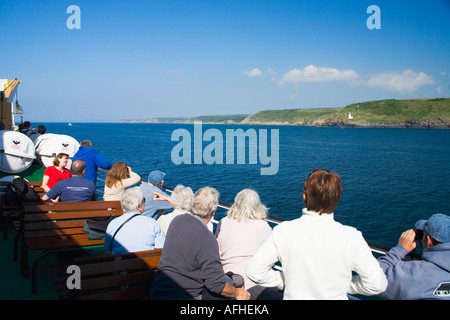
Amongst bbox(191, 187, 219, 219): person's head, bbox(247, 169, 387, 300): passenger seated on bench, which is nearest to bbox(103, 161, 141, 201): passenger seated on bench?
bbox(191, 187, 219, 219): person's head

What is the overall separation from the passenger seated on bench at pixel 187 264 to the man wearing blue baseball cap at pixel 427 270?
1.35m

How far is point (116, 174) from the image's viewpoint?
530cm

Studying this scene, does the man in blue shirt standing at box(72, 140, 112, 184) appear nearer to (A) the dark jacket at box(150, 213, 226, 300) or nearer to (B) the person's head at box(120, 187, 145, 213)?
(B) the person's head at box(120, 187, 145, 213)

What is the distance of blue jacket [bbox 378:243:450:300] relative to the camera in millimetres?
2471

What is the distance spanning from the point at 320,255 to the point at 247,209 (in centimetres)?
137

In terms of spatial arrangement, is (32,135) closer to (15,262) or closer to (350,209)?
(15,262)

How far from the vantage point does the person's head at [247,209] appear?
3.38 m

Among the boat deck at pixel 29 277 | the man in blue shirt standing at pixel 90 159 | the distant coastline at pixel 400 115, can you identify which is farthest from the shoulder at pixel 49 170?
the distant coastline at pixel 400 115

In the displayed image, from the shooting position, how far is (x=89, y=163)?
6355 mm

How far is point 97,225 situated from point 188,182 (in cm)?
2443

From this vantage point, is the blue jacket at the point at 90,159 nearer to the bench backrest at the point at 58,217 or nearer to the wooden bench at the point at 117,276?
the bench backrest at the point at 58,217

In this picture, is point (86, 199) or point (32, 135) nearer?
point (86, 199)
